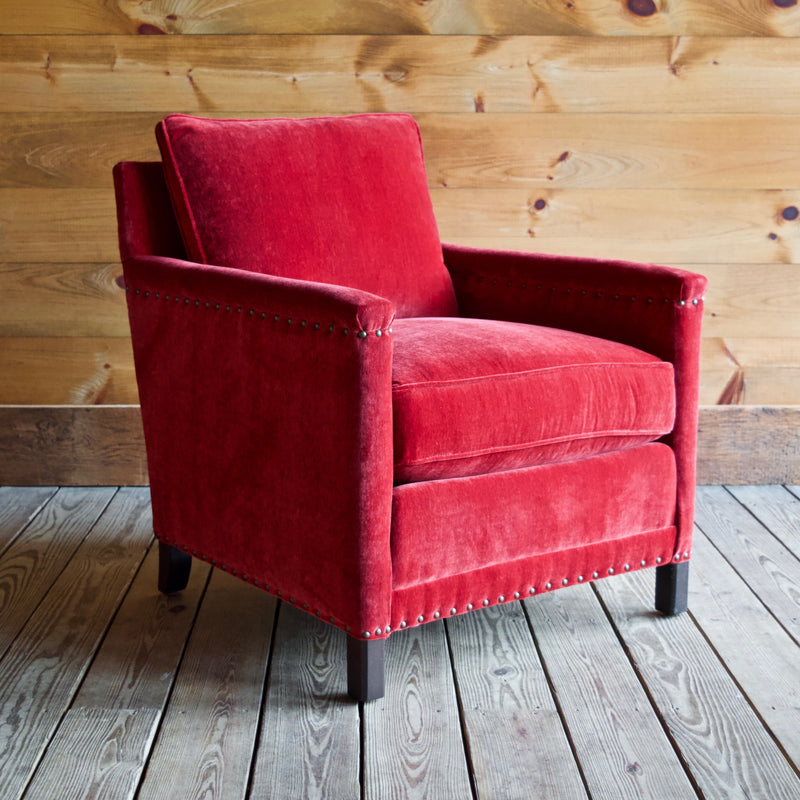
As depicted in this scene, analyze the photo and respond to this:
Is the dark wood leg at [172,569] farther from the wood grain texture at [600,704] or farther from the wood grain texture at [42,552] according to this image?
the wood grain texture at [600,704]

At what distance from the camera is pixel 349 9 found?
92.4 inches

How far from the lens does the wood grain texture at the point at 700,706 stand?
4.12 feet

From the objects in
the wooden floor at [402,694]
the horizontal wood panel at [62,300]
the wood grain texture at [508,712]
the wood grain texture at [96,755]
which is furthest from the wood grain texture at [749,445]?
the wood grain texture at [96,755]

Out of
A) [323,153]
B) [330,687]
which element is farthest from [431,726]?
[323,153]

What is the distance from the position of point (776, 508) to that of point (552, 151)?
3.39 ft

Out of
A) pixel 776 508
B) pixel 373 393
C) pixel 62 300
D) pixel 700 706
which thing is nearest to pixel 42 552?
pixel 62 300

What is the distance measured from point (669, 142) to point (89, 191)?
1.44 meters

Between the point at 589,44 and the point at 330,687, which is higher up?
the point at 589,44

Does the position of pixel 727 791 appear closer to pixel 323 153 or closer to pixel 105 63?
pixel 323 153

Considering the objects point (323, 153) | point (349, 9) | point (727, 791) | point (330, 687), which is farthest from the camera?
point (349, 9)

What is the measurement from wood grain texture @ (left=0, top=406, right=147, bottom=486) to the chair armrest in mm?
1018

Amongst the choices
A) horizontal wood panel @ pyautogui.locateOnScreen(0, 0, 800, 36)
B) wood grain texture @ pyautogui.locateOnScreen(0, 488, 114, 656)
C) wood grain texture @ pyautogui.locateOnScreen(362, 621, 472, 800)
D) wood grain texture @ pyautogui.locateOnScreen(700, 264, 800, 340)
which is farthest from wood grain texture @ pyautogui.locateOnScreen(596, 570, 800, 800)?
horizontal wood panel @ pyautogui.locateOnScreen(0, 0, 800, 36)

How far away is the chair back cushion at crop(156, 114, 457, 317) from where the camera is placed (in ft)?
5.50

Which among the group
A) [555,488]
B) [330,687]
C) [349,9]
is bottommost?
[330,687]
